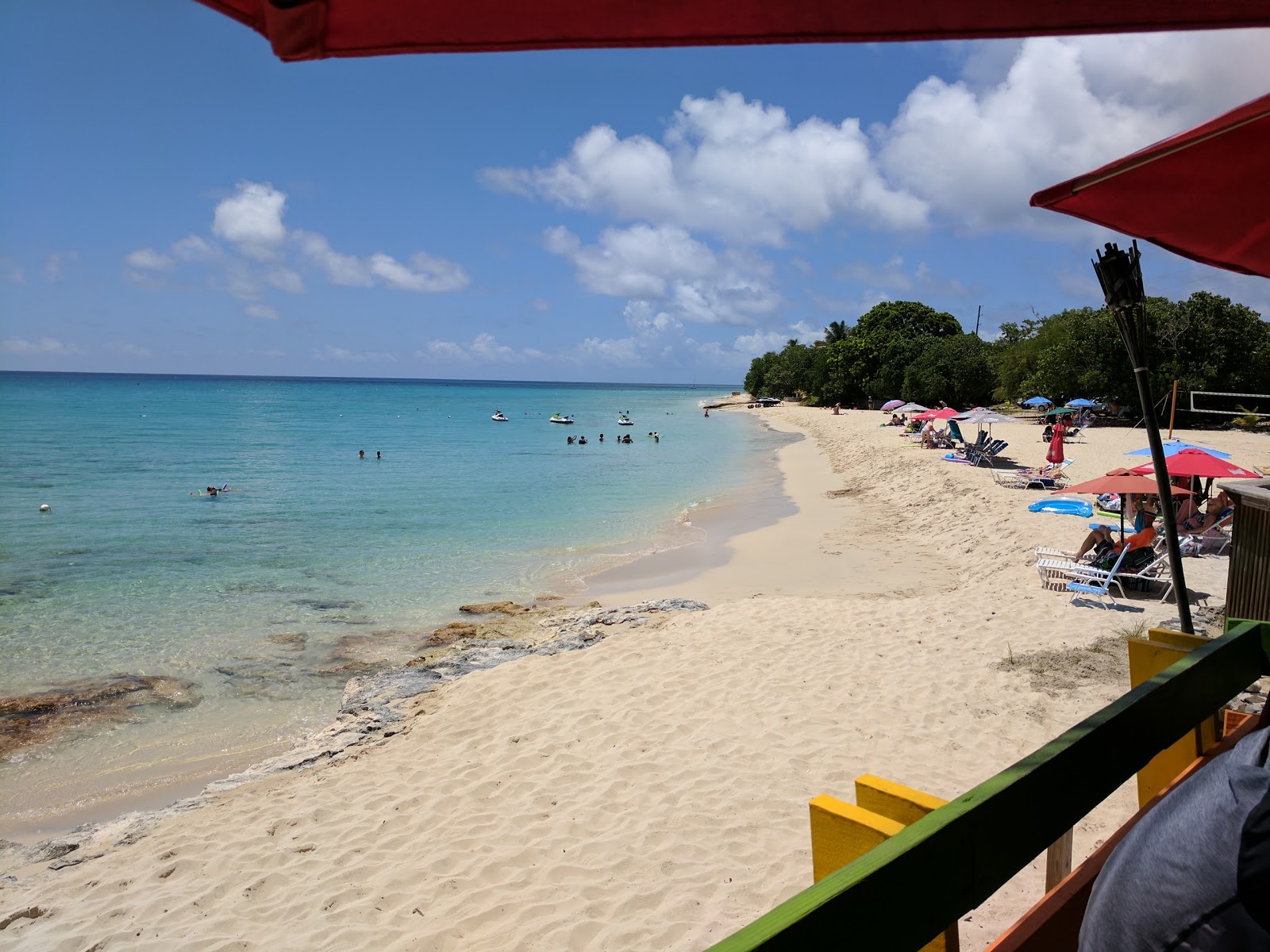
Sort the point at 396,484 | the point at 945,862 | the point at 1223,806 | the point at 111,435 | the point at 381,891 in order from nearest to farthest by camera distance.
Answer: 1. the point at 1223,806
2. the point at 945,862
3. the point at 381,891
4. the point at 396,484
5. the point at 111,435

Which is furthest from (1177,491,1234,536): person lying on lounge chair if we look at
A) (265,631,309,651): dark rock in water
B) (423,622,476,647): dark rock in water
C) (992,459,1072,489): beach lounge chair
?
(265,631,309,651): dark rock in water

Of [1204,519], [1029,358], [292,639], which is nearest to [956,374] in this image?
[1029,358]

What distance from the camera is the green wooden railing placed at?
1045mm

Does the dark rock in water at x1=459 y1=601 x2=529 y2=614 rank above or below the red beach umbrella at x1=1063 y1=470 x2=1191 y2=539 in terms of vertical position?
below

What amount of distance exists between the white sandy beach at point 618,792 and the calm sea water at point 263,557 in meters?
2.13

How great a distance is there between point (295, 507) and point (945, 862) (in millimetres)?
24549

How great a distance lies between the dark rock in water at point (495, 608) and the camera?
11.6 metres

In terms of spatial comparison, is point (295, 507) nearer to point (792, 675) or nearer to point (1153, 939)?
point (792, 675)

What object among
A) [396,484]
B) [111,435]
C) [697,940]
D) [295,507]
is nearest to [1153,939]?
[697,940]

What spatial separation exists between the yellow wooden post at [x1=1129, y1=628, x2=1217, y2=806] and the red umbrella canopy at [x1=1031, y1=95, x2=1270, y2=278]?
1.25m

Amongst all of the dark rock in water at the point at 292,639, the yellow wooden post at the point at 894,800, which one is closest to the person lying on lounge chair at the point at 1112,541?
the yellow wooden post at the point at 894,800

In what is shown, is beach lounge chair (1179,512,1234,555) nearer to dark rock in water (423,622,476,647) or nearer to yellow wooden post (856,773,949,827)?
dark rock in water (423,622,476,647)

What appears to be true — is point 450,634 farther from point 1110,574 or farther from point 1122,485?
point 1122,485

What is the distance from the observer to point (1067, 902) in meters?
1.63
